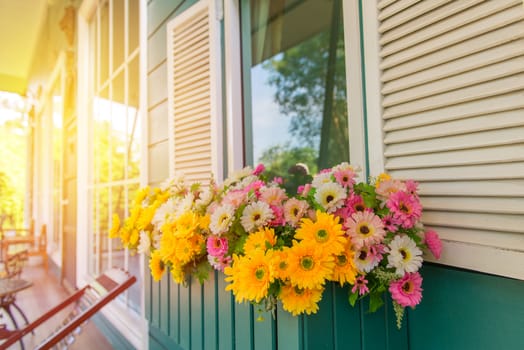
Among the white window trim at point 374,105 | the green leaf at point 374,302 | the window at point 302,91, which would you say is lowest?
the green leaf at point 374,302

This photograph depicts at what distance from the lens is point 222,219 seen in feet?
2.60

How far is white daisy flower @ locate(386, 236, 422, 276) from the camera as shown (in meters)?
0.67

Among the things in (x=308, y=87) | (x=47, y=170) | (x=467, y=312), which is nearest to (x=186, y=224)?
(x=467, y=312)

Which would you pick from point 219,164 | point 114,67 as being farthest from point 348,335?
point 114,67

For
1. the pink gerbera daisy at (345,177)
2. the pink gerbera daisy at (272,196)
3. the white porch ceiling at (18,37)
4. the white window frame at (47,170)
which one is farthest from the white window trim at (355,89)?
the white porch ceiling at (18,37)

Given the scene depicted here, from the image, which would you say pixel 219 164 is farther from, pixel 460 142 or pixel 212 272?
pixel 460 142

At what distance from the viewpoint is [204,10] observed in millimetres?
1465

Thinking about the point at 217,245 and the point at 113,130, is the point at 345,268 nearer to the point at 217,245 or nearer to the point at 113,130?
the point at 217,245

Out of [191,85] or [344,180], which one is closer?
[344,180]

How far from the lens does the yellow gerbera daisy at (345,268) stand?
663mm

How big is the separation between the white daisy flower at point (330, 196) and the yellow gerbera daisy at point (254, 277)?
0.16 metres

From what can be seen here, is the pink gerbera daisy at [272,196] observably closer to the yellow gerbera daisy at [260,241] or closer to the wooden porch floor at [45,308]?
the yellow gerbera daisy at [260,241]

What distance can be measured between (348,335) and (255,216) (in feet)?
1.11

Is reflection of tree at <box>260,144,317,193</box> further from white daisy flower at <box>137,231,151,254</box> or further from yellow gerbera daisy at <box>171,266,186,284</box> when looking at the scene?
yellow gerbera daisy at <box>171,266,186,284</box>
